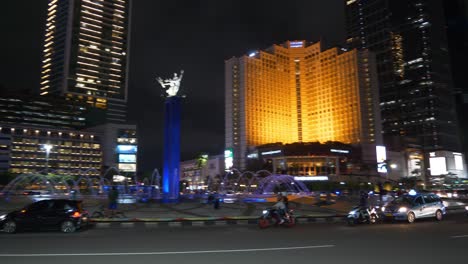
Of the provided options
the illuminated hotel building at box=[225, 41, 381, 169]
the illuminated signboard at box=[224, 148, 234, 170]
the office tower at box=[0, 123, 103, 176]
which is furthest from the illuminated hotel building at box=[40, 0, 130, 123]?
the illuminated signboard at box=[224, 148, 234, 170]

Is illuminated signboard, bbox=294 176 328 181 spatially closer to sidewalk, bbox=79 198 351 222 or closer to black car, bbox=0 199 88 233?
sidewalk, bbox=79 198 351 222

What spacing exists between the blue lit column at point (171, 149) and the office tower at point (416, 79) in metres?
146

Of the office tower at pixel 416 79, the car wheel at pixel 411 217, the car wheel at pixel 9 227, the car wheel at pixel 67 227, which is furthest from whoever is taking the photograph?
the office tower at pixel 416 79

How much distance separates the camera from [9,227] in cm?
1722

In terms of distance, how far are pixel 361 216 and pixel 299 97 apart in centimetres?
16858

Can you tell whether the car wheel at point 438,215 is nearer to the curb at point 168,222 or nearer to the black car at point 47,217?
the curb at point 168,222

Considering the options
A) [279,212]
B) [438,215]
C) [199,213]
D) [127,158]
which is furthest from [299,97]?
[279,212]

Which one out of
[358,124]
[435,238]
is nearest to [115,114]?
[358,124]

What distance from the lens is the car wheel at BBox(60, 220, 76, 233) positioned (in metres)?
17.6

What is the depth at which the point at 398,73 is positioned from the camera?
18650cm

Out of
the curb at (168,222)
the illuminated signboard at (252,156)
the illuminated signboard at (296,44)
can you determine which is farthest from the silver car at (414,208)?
the illuminated signboard at (296,44)

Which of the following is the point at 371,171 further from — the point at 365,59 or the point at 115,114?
the point at 115,114

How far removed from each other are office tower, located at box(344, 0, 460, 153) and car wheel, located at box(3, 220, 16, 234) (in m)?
169

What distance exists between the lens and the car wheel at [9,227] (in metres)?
17.2
